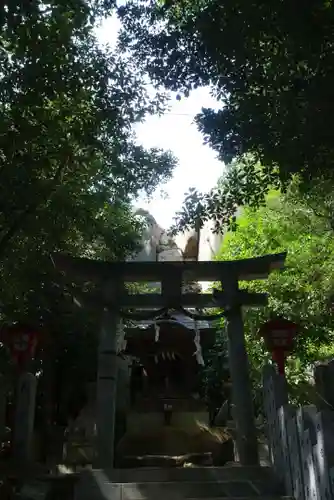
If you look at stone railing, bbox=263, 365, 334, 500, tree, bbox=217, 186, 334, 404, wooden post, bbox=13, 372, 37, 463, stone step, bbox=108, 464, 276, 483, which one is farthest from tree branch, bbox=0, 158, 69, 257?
tree, bbox=217, 186, 334, 404

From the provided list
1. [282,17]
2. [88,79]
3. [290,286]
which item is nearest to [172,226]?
[88,79]

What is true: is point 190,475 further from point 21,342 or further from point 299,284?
point 299,284

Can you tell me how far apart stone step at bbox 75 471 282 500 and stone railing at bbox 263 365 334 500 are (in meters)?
0.29

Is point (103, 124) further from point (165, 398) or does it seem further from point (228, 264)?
point (165, 398)

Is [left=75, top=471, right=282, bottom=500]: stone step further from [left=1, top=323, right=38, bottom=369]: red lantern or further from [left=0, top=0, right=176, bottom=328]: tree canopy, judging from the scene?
[left=0, top=0, right=176, bottom=328]: tree canopy

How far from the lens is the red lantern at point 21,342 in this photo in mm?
7129

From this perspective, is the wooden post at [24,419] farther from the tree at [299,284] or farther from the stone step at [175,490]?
the tree at [299,284]

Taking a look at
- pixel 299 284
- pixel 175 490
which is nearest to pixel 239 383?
pixel 175 490

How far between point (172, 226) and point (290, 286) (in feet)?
15.0

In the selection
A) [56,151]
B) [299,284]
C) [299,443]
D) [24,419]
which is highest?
[56,151]

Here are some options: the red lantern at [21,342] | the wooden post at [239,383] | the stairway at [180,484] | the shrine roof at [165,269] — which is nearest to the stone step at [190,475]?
the stairway at [180,484]

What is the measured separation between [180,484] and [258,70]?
484cm

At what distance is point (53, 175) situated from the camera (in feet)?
25.1

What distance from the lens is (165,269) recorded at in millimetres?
7879
